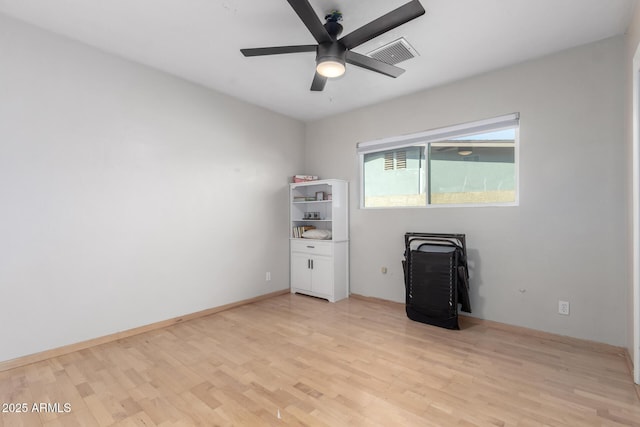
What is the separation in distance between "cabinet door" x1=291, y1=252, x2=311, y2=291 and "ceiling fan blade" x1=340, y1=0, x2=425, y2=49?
2870mm

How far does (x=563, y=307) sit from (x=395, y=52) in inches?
108

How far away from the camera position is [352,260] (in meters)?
4.12

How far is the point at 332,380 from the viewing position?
78.9 inches

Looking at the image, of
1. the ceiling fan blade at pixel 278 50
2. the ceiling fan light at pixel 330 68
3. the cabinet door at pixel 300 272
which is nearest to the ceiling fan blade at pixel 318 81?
the ceiling fan light at pixel 330 68

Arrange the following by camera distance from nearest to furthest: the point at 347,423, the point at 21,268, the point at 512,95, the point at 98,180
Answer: the point at 347,423 → the point at 21,268 → the point at 98,180 → the point at 512,95

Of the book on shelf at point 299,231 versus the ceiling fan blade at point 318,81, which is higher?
the ceiling fan blade at point 318,81

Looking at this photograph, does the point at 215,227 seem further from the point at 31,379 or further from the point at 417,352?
the point at 417,352

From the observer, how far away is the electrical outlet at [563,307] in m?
2.61

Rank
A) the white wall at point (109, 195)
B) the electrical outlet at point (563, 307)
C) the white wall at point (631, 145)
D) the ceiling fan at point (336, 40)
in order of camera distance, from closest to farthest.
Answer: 1. the ceiling fan at point (336, 40)
2. the white wall at point (631, 145)
3. the white wall at point (109, 195)
4. the electrical outlet at point (563, 307)

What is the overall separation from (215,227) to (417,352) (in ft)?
8.38

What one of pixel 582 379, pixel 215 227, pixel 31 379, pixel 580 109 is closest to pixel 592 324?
pixel 582 379

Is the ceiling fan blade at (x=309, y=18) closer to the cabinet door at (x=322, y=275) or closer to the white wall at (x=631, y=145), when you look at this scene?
the white wall at (x=631, y=145)

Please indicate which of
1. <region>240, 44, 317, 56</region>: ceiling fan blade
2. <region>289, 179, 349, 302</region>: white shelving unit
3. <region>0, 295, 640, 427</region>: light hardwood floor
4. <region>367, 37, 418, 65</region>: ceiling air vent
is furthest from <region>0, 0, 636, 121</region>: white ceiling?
<region>0, 295, 640, 427</region>: light hardwood floor

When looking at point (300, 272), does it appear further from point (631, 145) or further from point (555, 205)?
point (631, 145)
